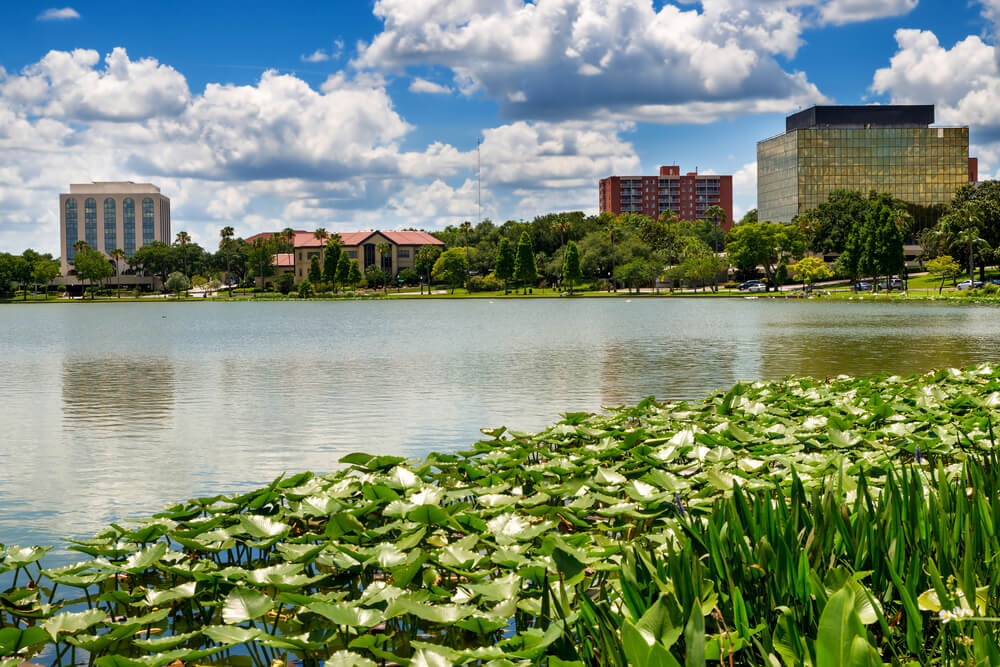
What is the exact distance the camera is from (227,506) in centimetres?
628

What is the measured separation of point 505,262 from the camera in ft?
410

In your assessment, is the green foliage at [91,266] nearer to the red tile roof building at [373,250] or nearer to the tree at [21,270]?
the tree at [21,270]

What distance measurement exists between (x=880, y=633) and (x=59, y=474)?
946 centimetres

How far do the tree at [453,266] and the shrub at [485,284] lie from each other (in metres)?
3.30

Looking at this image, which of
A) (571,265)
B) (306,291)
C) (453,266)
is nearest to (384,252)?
(453,266)

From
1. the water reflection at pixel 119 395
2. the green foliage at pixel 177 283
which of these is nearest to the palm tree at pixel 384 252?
the green foliage at pixel 177 283

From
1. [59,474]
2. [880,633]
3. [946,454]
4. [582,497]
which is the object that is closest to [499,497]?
[582,497]

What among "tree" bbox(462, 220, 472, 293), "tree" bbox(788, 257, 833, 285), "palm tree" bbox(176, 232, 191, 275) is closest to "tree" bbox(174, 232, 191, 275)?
"palm tree" bbox(176, 232, 191, 275)

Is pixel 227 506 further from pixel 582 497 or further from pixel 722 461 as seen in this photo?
pixel 722 461

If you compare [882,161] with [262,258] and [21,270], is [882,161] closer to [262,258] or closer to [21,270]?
[262,258]

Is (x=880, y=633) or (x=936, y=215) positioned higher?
(x=936, y=215)

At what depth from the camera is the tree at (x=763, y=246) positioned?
11825 centimetres

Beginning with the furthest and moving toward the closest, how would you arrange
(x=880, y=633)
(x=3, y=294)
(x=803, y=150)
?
(x=803, y=150) → (x=3, y=294) → (x=880, y=633)

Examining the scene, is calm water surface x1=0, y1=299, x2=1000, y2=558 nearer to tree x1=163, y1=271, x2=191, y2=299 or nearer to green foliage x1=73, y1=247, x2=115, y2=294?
tree x1=163, y1=271, x2=191, y2=299
